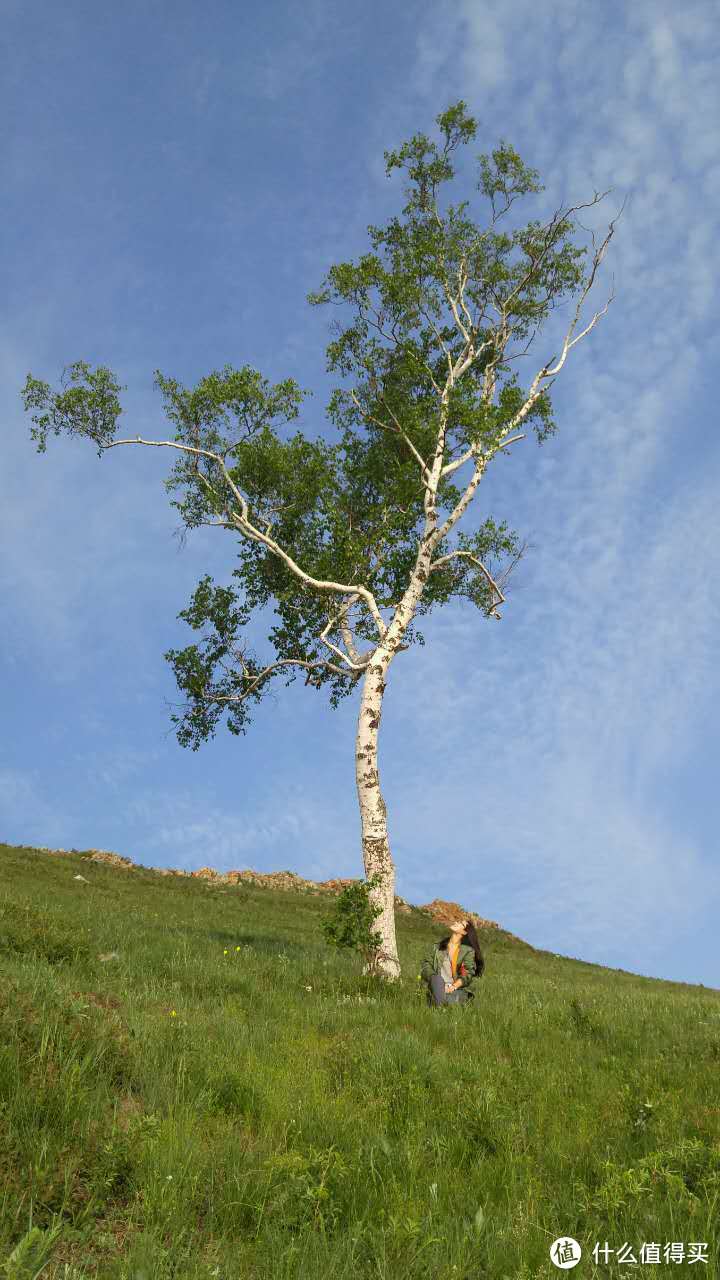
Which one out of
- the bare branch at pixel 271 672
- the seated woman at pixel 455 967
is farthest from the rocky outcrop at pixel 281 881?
the seated woman at pixel 455 967

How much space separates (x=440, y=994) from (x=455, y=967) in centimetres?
49

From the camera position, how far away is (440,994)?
11.7 m

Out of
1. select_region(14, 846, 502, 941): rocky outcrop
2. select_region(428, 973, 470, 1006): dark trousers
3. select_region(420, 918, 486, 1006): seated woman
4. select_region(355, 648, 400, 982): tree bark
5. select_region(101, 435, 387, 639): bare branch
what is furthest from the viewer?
select_region(14, 846, 502, 941): rocky outcrop

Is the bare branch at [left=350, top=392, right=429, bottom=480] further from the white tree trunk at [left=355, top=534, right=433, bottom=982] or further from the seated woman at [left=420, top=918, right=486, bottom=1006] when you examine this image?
the seated woman at [left=420, top=918, right=486, bottom=1006]

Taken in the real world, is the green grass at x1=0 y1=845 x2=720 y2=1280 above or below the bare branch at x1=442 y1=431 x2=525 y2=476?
below

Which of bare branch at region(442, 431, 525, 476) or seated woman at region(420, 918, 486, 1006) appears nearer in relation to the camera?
seated woman at region(420, 918, 486, 1006)

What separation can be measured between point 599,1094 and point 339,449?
1830 centimetres

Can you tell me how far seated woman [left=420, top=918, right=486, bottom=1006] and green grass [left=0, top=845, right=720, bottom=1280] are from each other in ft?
6.01

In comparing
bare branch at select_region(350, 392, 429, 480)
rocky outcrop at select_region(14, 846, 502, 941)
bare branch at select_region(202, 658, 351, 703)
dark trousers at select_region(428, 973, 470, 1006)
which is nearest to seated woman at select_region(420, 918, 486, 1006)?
dark trousers at select_region(428, 973, 470, 1006)

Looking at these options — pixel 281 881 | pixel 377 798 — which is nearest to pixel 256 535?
pixel 377 798

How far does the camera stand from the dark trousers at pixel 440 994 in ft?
38.2

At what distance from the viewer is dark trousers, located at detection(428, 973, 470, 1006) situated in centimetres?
1163

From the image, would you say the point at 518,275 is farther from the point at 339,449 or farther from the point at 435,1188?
the point at 435,1188

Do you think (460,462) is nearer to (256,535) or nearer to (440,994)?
(256,535)
